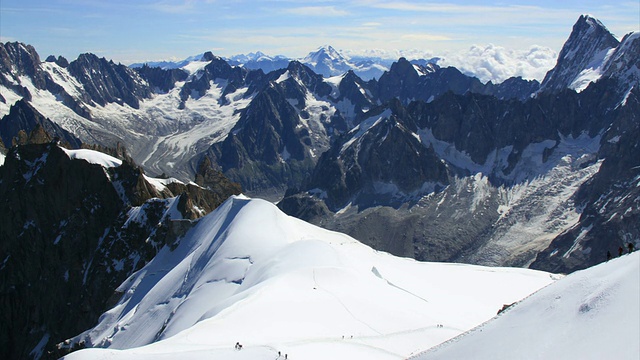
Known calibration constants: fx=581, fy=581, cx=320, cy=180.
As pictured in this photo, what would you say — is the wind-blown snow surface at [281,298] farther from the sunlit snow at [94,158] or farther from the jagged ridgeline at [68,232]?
the sunlit snow at [94,158]

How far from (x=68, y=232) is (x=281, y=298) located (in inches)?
3215

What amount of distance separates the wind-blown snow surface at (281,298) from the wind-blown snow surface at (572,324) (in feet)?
54.9

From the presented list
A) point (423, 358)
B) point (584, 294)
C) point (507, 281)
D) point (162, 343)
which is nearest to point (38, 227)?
point (162, 343)

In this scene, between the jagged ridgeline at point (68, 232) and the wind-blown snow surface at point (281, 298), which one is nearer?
the wind-blown snow surface at point (281, 298)

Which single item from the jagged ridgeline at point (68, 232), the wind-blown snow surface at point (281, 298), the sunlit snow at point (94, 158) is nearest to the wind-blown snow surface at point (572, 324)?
the wind-blown snow surface at point (281, 298)

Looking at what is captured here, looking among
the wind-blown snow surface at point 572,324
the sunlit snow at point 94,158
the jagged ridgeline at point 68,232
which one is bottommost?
the jagged ridgeline at point 68,232

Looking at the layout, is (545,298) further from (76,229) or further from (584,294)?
(76,229)

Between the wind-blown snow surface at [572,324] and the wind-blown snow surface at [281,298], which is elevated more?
the wind-blown snow surface at [572,324]

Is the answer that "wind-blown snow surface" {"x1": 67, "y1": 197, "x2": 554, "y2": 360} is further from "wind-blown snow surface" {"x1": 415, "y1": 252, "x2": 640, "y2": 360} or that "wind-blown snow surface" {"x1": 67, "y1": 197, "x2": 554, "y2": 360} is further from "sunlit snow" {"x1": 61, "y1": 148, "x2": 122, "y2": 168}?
"sunlit snow" {"x1": 61, "y1": 148, "x2": 122, "y2": 168}

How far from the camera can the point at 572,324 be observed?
115ft

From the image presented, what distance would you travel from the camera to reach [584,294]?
3728 cm

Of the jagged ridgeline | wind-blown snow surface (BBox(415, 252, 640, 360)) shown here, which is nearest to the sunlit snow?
the jagged ridgeline

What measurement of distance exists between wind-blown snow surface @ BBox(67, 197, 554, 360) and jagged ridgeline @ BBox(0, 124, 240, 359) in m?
13.8

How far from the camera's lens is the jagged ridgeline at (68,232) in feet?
396
